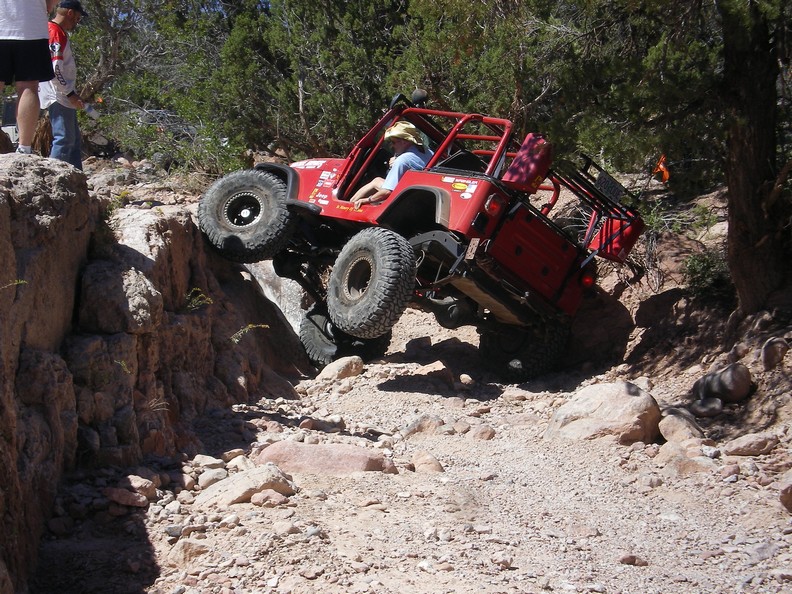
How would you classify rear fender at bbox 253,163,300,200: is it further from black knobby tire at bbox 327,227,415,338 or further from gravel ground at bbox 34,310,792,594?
gravel ground at bbox 34,310,792,594

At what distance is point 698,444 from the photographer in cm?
630

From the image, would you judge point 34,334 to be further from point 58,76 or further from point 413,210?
point 413,210

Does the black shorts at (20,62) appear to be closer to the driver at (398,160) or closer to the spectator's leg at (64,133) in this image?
the spectator's leg at (64,133)

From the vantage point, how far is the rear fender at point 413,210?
833 centimetres

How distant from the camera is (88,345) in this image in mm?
5375

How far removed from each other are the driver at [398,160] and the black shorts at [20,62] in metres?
3.23

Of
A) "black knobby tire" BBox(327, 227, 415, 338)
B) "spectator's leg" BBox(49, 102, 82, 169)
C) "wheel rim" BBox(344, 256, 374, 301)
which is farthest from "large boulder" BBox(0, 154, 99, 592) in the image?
"wheel rim" BBox(344, 256, 374, 301)

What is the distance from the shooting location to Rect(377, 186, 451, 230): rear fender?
8328 mm

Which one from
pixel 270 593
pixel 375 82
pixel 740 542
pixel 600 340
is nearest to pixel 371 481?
pixel 270 593

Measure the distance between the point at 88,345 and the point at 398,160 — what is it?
4.00m

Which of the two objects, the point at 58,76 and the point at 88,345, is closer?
A: the point at 88,345

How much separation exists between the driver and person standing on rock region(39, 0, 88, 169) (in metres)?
2.63

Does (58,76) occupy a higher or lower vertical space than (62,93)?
higher

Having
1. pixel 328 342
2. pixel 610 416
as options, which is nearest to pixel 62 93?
pixel 328 342
